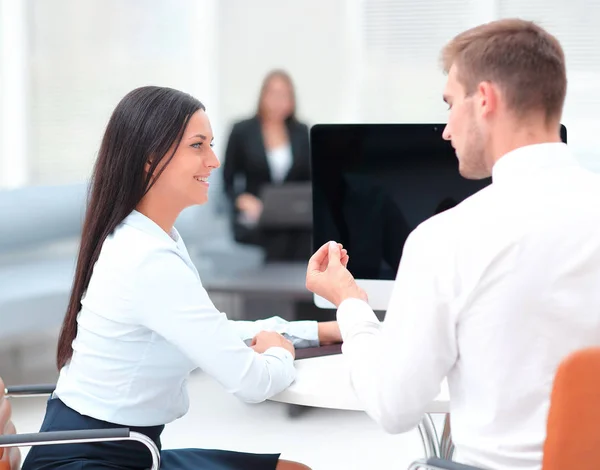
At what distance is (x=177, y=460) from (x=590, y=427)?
101 cm

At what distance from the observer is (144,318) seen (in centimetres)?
181

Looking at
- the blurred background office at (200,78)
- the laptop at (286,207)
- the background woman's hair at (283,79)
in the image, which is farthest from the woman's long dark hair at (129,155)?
the background woman's hair at (283,79)

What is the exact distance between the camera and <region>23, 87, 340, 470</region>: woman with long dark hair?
1.80 meters

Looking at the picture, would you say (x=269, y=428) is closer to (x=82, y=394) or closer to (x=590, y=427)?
(x=82, y=394)

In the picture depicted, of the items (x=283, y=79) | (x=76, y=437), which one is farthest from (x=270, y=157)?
(x=76, y=437)

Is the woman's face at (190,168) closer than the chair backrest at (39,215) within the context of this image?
Yes

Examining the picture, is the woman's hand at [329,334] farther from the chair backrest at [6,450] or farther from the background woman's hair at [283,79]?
the background woman's hair at [283,79]

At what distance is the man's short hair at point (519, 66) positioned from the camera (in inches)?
56.2

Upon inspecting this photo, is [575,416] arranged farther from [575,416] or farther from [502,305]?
[502,305]

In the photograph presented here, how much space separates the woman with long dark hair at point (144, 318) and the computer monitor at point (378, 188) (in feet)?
2.07

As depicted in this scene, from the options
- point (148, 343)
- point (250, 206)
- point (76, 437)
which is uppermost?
point (148, 343)

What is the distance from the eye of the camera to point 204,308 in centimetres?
181

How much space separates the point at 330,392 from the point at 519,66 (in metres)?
0.78

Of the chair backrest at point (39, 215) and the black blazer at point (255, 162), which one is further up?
the black blazer at point (255, 162)
